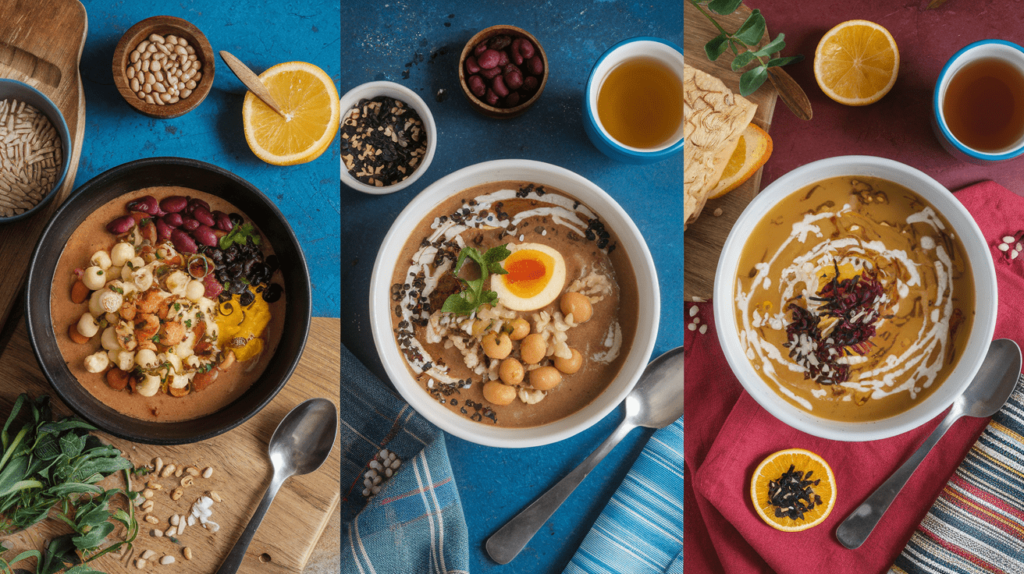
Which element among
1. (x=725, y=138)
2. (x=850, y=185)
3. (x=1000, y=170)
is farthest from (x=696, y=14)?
(x=1000, y=170)

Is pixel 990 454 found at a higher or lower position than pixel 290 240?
lower

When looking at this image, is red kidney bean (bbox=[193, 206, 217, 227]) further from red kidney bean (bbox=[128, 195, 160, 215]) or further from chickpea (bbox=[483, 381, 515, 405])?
chickpea (bbox=[483, 381, 515, 405])

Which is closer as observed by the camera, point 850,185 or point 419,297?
point 850,185

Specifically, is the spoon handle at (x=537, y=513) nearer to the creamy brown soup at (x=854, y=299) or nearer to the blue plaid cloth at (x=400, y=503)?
the blue plaid cloth at (x=400, y=503)

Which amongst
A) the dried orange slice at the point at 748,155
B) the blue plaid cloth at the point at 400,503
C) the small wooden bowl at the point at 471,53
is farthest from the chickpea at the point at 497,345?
the dried orange slice at the point at 748,155

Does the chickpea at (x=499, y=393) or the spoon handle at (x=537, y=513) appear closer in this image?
the chickpea at (x=499, y=393)

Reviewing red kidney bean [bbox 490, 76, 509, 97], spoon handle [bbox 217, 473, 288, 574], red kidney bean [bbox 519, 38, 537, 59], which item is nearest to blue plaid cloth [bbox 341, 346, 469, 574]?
spoon handle [bbox 217, 473, 288, 574]

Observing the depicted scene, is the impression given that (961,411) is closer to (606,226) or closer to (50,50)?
(606,226)

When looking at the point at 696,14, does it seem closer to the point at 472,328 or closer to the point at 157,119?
the point at 472,328
